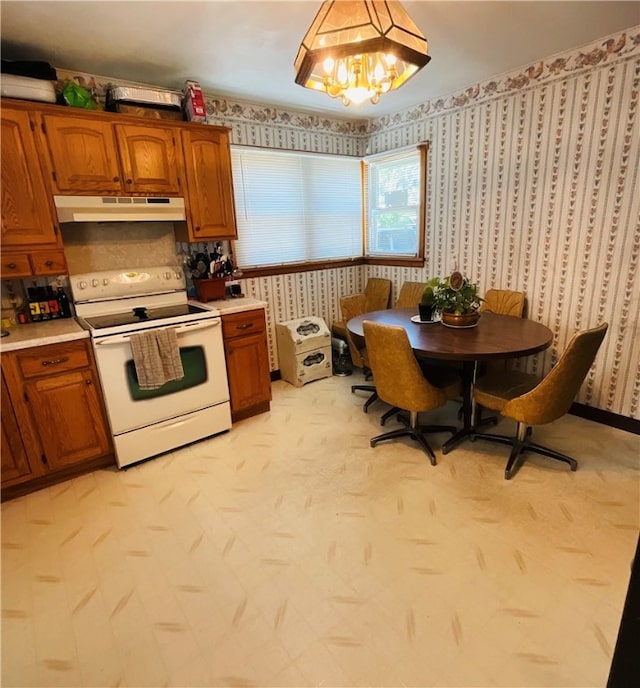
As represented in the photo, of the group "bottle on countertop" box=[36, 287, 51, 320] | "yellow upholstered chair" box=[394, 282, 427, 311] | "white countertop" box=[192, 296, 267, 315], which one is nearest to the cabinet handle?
"bottle on countertop" box=[36, 287, 51, 320]

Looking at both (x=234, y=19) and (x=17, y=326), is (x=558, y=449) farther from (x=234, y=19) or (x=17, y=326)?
(x=17, y=326)

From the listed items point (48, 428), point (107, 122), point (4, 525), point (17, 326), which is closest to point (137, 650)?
point (4, 525)

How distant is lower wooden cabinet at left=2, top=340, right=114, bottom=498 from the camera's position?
7.34 ft

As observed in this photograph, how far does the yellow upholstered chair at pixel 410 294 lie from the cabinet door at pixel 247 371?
5.23 ft

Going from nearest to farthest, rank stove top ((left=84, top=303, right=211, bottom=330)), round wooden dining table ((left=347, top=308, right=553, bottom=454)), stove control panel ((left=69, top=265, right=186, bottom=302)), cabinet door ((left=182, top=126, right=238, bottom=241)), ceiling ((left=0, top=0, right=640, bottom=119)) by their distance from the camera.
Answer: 1. ceiling ((left=0, top=0, right=640, bottom=119))
2. round wooden dining table ((left=347, top=308, right=553, bottom=454))
3. stove top ((left=84, top=303, right=211, bottom=330))
4. stove control panel ((left=69, top=265, right=186, bottom=302))
5. cabinet door ((left=182, top=126, right=238, bottom=241))

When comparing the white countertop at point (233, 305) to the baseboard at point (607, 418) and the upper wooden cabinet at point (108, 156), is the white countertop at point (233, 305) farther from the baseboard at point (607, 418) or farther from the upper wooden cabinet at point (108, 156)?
the baseboard at point (607, 418)

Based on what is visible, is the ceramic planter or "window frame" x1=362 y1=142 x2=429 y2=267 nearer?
the ceramic planter

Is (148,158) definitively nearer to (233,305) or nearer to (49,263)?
(49,263)

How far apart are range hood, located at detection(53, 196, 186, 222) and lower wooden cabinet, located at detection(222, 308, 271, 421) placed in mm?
877

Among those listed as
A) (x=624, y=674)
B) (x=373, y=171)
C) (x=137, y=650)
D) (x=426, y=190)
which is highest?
(x=373, y=171)

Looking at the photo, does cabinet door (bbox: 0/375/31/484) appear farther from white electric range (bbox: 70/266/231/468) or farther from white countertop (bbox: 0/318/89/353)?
white electric range (bbox: 70/266/231/468)

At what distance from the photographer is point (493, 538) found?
1916 millimetres

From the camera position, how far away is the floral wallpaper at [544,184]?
2.60 m

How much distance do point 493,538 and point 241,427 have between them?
1931 millimetres
